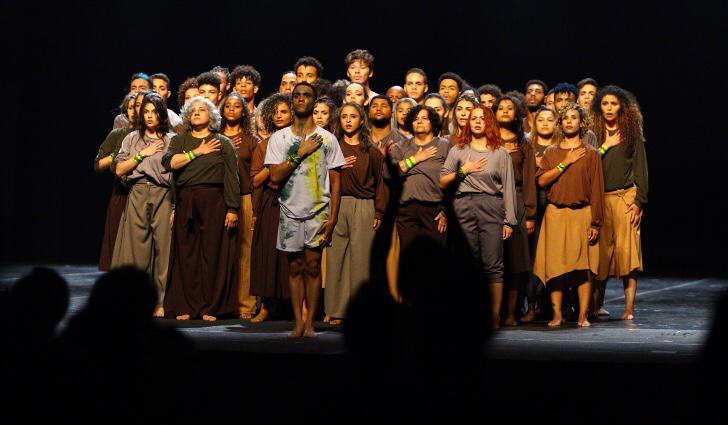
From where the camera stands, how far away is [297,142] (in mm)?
5879

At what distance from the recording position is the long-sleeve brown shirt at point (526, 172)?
676cm

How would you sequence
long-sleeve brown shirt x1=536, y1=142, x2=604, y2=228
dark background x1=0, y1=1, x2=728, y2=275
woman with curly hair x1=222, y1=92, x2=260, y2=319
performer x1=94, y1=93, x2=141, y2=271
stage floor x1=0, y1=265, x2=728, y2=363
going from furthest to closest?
dark background x1=0, y1=1, x2=728, y2=275 < performer x1=94, y1=93, x2=141, y2=271 < woman with curly hair x1=222, y1=92, x2=260, y2=319 < long-sleeve brown shirt x1=536, y1=142, x2=604, y2=228 < stage floor x1=0, y1=265, x2=728, y2=363

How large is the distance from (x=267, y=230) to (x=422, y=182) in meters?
1.04

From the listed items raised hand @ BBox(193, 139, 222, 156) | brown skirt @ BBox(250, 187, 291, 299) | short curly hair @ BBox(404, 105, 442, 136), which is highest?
short curly hair @ BBox(404, 105, 442, 136)

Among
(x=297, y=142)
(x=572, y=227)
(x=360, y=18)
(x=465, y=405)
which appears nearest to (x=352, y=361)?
(x=465, y=405)

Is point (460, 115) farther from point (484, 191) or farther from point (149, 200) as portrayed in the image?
point (149, 200)

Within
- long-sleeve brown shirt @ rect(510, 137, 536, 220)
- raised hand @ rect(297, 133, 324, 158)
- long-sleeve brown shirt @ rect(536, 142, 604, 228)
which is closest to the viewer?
raised hand @ rect(297, 133, 324, 158)

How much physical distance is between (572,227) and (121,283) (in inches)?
148

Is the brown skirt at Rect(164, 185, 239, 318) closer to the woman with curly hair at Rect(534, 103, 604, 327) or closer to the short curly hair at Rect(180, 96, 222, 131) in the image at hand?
the short curly hair at Rect(180, 96, 222, 131)

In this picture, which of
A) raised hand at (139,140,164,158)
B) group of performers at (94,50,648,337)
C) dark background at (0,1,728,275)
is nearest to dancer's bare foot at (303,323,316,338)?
group of performers at (94,50,648,337)

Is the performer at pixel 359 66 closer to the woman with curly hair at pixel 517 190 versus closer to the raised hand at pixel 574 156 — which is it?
the woman with curly hair at pixel 517 190

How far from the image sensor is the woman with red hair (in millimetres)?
6414

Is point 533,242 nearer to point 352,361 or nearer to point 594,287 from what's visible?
point 594,287

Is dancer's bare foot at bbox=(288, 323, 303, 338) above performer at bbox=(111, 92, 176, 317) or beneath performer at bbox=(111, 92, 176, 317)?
beneath
